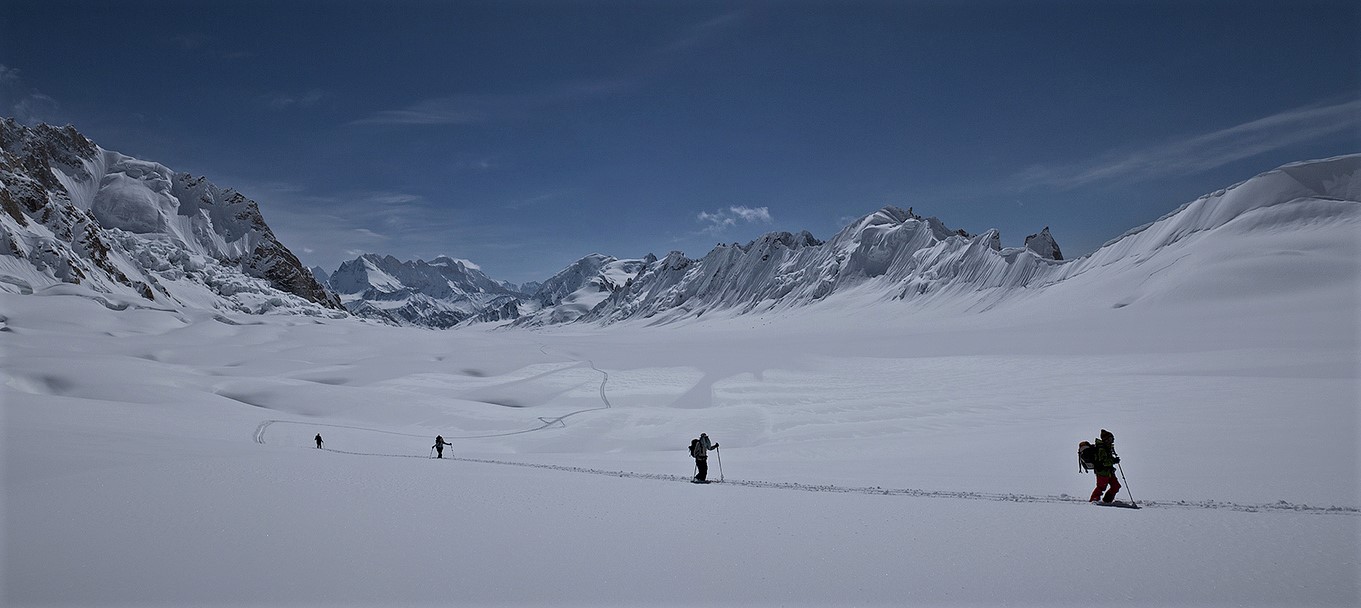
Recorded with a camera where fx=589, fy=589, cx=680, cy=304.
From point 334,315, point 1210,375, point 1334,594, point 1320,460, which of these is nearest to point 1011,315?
point 1210,375

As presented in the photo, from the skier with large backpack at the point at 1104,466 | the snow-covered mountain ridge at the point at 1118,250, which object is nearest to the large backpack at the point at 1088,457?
the skier with large backpack at the point at 1104,466

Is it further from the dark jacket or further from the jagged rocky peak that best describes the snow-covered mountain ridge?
the dark jacket

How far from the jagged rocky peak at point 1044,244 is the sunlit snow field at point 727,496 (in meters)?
111

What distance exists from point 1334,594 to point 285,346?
73.3 metres

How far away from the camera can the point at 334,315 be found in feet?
612

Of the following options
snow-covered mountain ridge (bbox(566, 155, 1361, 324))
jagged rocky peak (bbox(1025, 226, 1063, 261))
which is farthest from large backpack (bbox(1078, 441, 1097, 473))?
jagged rocky peak (bbox(1025, 226, 1063, 261))

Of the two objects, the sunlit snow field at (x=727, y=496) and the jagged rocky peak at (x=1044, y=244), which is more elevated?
the jagged rocky peak at (x=1044, y=244)

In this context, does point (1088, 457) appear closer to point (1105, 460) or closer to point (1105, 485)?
point (1105, 460)

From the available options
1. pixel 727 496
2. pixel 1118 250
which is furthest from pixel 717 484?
pixel 1118 250

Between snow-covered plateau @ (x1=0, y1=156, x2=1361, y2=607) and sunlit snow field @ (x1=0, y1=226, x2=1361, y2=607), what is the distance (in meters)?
0.06

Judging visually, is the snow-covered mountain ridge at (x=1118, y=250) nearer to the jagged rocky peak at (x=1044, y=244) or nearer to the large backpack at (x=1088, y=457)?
the jagged rocky peak at (x=1044, y=244)

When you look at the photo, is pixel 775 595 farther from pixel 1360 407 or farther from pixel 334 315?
pixel 334 315

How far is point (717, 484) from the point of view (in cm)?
1277

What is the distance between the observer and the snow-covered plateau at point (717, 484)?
649cm
